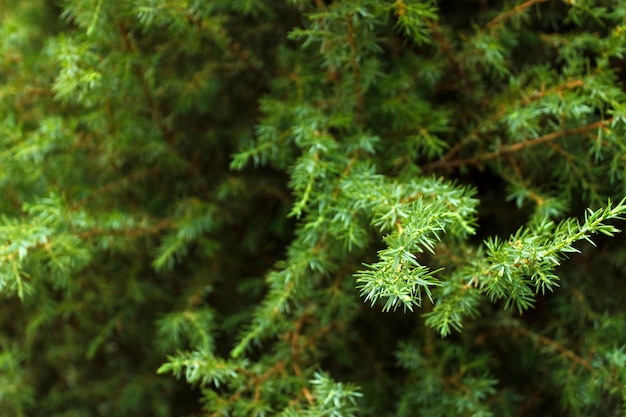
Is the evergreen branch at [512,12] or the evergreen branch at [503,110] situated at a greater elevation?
the evergreen branch at [512,12]

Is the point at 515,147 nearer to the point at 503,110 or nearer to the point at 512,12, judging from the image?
the point at 503,110

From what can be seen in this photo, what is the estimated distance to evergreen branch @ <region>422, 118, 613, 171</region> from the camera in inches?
27.4

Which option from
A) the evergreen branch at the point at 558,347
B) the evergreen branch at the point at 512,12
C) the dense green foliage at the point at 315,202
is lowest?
the evergreen branch at the point at 558,347

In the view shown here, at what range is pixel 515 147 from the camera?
0.73 meters

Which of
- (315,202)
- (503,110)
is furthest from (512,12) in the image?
(315,202)

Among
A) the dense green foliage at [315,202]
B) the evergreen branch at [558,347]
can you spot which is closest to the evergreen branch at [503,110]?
the dense green foliage at [315,202]

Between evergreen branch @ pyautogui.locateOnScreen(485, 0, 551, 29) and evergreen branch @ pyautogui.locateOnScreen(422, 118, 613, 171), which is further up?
evergreen branch @ pyautogui.locateOnScreen(485, 0, 551, 29)

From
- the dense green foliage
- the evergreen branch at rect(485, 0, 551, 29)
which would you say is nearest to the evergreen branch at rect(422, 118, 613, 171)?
the dense green foliage

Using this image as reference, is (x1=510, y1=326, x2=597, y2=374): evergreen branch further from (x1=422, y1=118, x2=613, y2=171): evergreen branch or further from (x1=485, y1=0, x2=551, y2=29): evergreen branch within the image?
(x1=485, y1=0, x2=551, y2=29): evergreen branch

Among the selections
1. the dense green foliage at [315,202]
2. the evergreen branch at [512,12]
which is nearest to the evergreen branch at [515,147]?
the dense green foliage at [315,202]

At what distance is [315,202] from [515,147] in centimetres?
27

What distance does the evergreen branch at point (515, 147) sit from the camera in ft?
2.28

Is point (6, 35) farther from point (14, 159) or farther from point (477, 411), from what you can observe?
point (477, 411)

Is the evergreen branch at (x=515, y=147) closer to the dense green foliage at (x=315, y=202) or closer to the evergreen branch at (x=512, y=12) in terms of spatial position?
the dense green foliage at (x=315, y=202)
